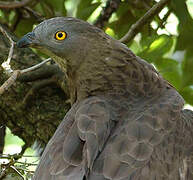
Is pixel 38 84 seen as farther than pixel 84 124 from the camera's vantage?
Yes

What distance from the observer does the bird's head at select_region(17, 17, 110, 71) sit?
186 inches

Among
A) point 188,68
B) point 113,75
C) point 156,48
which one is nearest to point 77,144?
Result: point 113,75

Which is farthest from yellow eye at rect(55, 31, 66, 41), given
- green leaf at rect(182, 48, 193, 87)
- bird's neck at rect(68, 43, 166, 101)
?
green leaf at rect(182, 48, 193, 87)

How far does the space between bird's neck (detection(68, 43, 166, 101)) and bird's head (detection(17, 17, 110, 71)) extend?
0.09m

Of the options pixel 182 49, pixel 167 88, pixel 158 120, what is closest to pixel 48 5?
pixel 182 49

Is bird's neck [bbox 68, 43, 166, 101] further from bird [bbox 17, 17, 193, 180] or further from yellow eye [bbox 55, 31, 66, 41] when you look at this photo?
yellow eye [bbox 55, 31, 66, 41]

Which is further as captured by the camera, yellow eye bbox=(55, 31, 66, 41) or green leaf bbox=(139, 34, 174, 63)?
green leaf bbox=(139, 34, 174, 63)

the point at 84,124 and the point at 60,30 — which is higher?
the point at 60,30

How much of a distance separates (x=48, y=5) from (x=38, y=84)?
91cm

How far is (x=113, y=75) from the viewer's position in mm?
4812

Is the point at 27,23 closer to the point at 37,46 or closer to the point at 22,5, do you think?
the point at 22,5

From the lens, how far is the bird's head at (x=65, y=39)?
15.5 ft

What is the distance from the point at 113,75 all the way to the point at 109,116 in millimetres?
559

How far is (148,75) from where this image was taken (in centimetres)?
480
